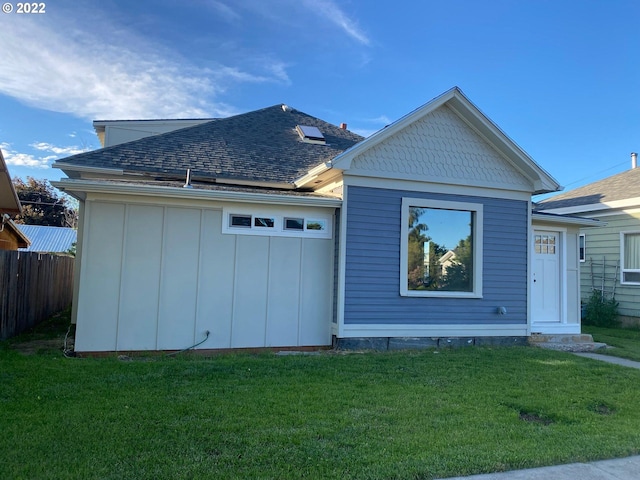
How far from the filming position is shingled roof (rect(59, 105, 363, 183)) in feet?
30.8

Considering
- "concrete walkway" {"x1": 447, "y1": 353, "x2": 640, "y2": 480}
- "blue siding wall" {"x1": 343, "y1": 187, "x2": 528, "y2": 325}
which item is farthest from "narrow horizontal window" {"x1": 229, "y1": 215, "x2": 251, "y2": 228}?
"concrete walkway" {"x1": 447, "y1": 353, "x2": 640, "y2": 480}

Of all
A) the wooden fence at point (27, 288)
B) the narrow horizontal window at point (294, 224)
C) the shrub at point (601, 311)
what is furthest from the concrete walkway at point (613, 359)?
the wooden fence at point (27, 288)

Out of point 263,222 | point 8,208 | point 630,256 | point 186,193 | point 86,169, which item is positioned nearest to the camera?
point 186,193

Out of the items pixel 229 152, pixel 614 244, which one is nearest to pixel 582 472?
pixel 229 152

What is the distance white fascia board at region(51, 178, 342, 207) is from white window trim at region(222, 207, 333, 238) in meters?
0.26

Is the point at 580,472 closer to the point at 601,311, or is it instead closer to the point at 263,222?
the point at 263,222

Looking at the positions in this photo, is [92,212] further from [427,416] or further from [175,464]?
[427,416]

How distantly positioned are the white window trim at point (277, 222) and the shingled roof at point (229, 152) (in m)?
1.37

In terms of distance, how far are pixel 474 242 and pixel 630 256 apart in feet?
24.5

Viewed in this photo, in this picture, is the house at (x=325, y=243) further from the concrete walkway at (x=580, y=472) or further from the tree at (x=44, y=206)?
the tree at (x=44, y=206)

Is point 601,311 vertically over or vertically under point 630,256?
under

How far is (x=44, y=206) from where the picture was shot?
121 feet

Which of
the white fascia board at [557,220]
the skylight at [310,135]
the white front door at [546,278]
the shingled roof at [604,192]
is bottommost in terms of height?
the white front door at [546,278]

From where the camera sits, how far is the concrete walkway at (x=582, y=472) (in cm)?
354
